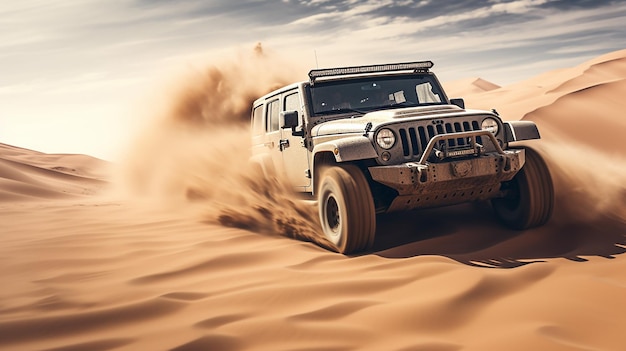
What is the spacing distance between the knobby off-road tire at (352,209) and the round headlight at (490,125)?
1271 mm

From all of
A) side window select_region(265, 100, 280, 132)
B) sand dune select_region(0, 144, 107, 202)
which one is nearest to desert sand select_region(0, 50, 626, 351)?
side window select_region(265, 100, 280, 132)

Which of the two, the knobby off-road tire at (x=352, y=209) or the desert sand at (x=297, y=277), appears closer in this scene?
the desert sand at (x=297, y=277)

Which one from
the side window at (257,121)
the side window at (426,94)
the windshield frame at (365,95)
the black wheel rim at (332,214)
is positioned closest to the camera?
the black wheel rim at (332,214)

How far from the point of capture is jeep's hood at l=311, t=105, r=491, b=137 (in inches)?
190

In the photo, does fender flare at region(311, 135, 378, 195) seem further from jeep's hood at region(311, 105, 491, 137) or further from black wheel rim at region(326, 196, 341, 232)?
black wheel rim at region(326, 196, 341, 232)

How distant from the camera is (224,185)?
23.5 ft

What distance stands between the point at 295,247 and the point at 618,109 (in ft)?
48.6

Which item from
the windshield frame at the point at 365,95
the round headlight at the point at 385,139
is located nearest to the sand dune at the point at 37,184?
the windshield frame at the point at 365,95

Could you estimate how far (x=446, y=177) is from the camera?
446 cm

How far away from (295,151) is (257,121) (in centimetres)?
162

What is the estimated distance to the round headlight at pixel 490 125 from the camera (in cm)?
504

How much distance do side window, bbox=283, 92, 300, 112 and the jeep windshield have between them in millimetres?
219

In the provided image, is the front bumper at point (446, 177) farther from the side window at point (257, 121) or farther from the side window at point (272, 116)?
the side window at point (257, 121)

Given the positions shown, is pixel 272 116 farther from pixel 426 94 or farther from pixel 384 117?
pixel 384 117
